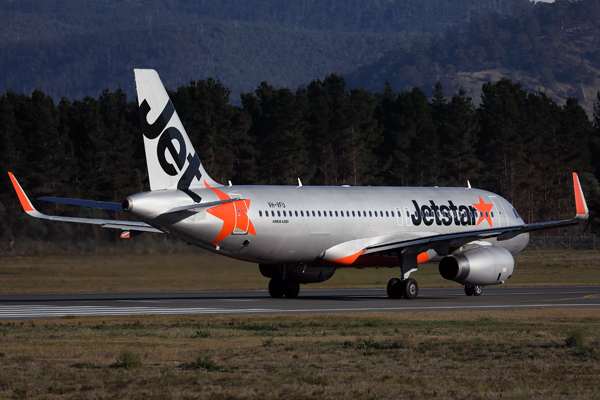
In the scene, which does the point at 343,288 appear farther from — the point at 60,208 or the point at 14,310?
the point at 60,208

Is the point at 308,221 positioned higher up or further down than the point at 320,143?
further down

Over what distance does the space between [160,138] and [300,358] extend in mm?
14927

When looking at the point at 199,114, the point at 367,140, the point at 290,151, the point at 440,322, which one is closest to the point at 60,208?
the point at 199,114

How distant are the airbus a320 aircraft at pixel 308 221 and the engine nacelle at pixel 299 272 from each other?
4cm

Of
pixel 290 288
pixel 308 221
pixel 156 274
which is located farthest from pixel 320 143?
pixel 308 221

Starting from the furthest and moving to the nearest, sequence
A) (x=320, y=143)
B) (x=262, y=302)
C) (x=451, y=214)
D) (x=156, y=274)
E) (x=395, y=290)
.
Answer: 1. (x=320, y=143)
2. (x=156, y=274)
3. (x=451, y=214)
4. (x=395, y=290)
5. (x=262, y=302)

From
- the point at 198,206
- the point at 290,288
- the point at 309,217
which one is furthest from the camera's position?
the point at 290,288

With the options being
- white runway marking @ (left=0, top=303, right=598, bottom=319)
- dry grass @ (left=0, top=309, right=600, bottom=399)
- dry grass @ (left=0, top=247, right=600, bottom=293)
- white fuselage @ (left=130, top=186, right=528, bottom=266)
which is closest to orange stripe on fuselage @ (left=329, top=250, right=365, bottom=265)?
white fuselage @ (left=130, top=186, right=528, bottom=266)

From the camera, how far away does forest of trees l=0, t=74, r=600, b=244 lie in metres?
82.8

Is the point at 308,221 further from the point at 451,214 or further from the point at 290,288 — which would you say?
the point at 451,214

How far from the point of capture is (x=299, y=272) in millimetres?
34719

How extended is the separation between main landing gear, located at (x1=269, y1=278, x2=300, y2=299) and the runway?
0.49m

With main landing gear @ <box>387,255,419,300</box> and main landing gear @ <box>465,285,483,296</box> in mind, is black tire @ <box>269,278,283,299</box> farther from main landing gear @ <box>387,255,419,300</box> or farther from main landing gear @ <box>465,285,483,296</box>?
main landing gear @ <box>465,285,483,296</box>

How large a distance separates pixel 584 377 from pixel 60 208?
223 feet
